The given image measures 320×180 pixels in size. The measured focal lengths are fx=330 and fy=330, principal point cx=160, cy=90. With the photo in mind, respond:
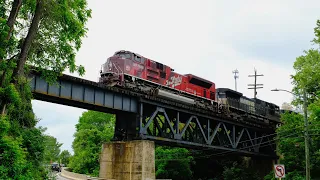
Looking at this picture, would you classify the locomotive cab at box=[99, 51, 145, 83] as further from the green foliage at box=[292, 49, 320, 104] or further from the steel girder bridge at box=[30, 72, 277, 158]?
the green foliage at box=[292, 49, 320, 104]

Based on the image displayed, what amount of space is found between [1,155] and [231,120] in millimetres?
28664

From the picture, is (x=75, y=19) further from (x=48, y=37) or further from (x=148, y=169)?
(x=148, y=169)

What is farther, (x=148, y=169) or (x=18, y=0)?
(x=148, y=169)

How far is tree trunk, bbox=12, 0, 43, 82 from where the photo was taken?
14.0 m

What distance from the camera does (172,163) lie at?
47094mm

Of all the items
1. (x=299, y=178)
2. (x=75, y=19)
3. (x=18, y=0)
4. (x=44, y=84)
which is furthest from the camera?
(x=299, y=178)

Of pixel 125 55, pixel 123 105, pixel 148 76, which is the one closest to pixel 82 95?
pixel 123 105

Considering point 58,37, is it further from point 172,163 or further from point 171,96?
point 172,163

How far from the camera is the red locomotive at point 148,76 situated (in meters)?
28.5

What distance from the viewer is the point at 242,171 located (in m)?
48.6

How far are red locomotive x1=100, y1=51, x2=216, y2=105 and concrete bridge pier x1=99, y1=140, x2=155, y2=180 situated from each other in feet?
17.2

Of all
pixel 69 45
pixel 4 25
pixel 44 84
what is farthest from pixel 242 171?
pixel 4 25

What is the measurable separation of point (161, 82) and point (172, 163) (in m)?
18.7

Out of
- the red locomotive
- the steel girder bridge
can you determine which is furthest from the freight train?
the steel girder bridge
